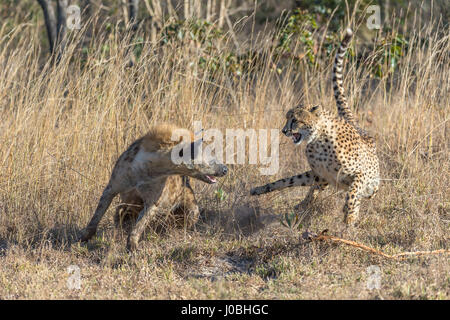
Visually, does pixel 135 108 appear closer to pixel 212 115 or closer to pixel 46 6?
pixel 212 115

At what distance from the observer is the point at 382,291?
3.84 metres

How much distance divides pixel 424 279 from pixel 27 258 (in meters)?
2.72

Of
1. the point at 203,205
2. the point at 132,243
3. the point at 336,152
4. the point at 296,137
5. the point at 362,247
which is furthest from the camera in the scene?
the point at 203,205

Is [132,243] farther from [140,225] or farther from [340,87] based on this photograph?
[340,87]

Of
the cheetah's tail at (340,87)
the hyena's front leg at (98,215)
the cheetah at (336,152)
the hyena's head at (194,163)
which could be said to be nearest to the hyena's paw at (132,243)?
the hyena's front leg at (98,215)

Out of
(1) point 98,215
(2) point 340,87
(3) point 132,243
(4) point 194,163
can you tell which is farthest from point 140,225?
(2) point 340,87

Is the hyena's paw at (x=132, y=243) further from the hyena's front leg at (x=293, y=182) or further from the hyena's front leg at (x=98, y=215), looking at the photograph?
the hyena's front leg at (x=293, y=182)

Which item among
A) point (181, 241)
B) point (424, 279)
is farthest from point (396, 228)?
point (181, 241)

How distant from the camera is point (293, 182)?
17.5 feet

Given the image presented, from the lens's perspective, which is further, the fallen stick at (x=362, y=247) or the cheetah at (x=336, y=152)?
the cheetah at (x=336, y=152)

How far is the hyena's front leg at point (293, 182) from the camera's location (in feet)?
17.5

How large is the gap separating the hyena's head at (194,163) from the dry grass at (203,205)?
1.61 feet

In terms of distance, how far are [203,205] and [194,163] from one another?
0.89 metres

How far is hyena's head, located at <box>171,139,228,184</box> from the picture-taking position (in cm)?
460
